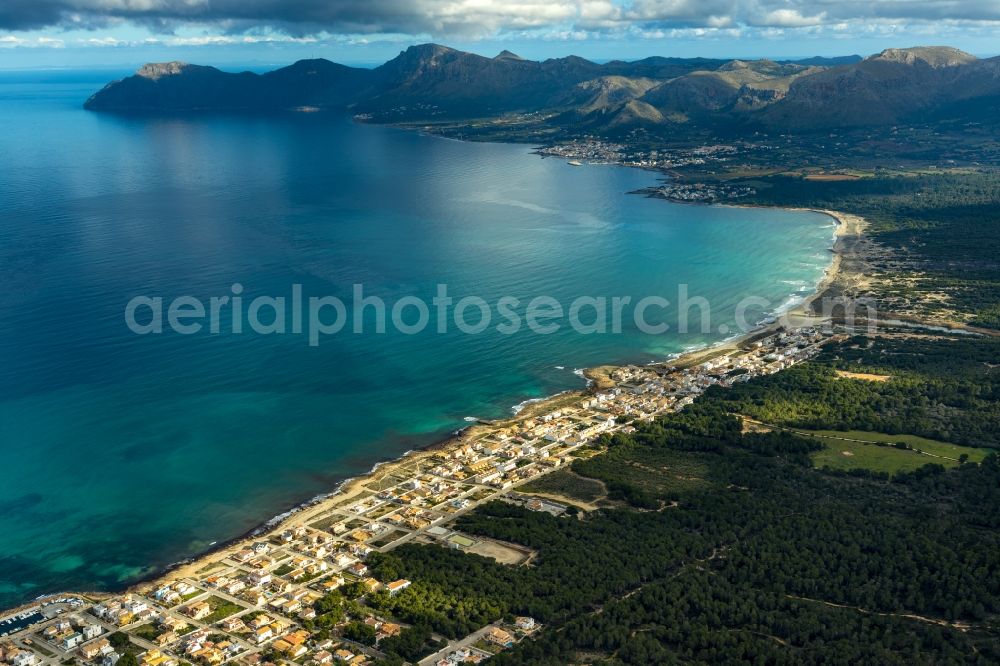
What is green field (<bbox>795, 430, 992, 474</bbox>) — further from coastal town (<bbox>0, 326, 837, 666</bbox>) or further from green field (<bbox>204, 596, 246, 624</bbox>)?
green field (<bbox>204, 596, 246, 624</bbox>)

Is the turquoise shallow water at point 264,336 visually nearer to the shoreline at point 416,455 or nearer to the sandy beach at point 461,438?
the shoreline at point 416,455

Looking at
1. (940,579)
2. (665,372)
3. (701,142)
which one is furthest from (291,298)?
(701,142)

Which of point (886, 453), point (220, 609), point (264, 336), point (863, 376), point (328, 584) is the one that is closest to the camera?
point (220, 609)

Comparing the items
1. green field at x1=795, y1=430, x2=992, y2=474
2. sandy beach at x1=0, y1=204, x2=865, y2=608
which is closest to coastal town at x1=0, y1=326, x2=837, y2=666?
sandy beach at x1=0, y1=204, x2=865, y2=608

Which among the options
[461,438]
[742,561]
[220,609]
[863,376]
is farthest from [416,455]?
[863,376]

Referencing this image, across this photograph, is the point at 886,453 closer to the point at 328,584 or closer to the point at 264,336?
the point at 328,584

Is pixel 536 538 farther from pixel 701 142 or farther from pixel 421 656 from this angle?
pixel 701 142
